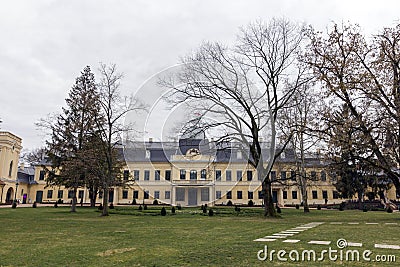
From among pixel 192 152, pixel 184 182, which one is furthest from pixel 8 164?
pixel 192 152

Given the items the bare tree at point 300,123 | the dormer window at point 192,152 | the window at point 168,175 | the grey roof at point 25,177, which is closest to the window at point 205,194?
the window at point 168,175

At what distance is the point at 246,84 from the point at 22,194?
4886cm

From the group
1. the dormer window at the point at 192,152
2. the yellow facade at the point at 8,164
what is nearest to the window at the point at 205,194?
the yellow facade at the point at 8,164

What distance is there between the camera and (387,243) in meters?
8.43

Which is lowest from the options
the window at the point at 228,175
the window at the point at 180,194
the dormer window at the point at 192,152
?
the window at the point at 180,194

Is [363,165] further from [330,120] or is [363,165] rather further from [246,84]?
[246,84]

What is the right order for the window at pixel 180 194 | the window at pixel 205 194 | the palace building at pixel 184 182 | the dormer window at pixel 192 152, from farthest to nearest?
1. the window at pixel 205 194
2. the window at pixel 180 194
3. the palace building at pixel 184 182
4. the dormer window at pixel 192 152

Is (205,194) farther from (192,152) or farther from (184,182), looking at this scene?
(192,152)

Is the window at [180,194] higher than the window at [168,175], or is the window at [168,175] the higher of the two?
the window at [168,175]

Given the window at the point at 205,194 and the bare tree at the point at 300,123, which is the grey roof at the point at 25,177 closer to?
the window at the point at 205,194

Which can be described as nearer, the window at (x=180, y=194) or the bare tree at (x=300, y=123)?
the bare tree at (x=300, y=123)

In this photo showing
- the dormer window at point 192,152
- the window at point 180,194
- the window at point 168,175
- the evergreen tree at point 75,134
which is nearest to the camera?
the dormer window at point 192,152

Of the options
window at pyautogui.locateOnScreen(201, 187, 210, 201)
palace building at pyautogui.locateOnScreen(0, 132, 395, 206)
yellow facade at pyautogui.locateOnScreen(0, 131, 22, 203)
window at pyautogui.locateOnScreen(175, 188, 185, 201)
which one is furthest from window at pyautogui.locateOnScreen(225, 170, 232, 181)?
yellow facade at pyautogui.locateOnScreen(0, 131, 22, 203)

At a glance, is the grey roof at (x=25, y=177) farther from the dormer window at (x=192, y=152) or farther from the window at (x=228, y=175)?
the dormer window at (x=192, y=152)
